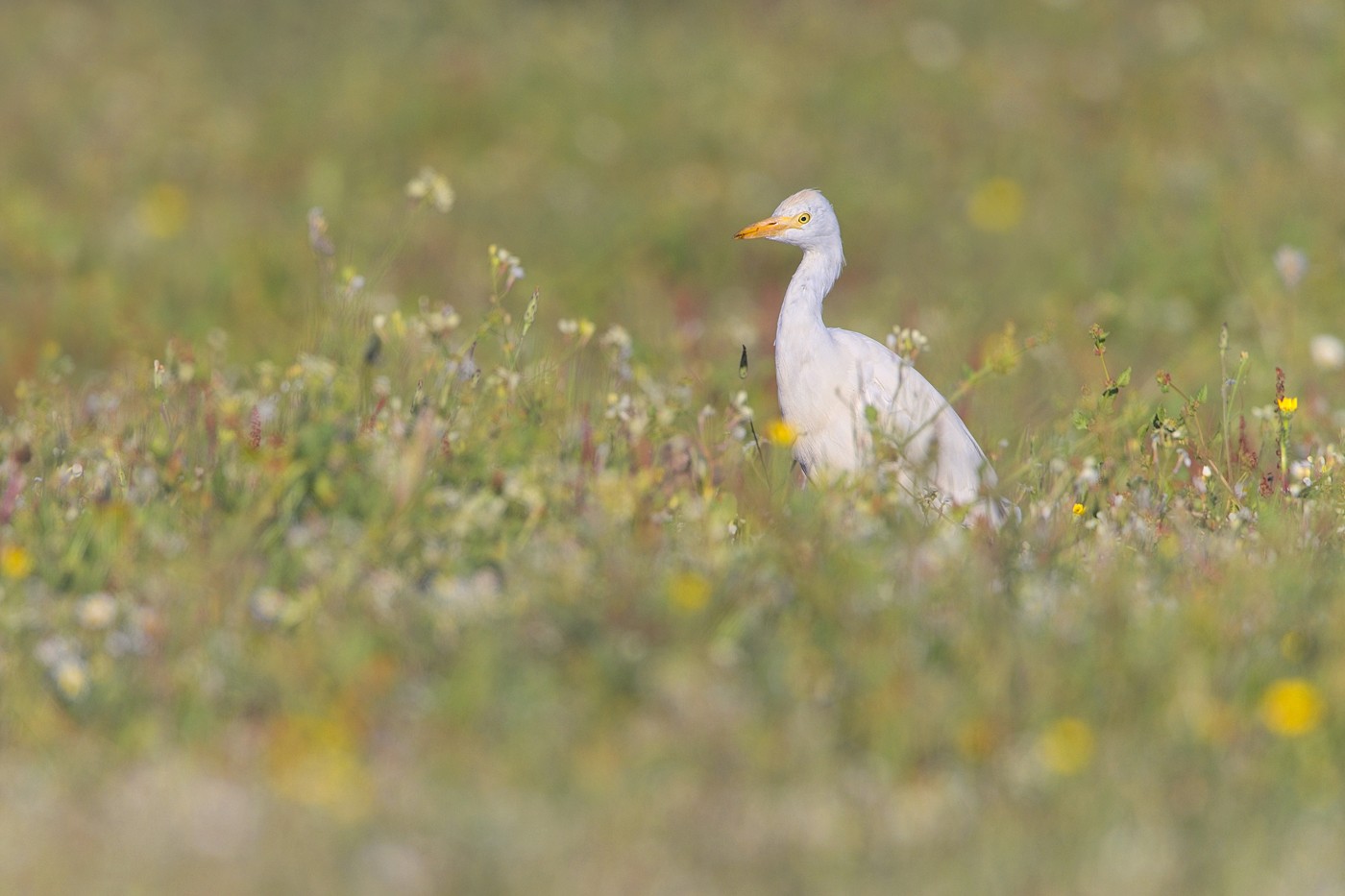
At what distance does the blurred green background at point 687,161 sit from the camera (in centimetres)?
774

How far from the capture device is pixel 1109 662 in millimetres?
2797

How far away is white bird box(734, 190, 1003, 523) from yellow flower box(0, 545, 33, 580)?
202 centimetres

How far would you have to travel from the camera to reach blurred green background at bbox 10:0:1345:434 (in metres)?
7.74

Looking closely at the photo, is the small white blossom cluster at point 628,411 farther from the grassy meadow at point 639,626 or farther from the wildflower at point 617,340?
the wildflower at point 617,340

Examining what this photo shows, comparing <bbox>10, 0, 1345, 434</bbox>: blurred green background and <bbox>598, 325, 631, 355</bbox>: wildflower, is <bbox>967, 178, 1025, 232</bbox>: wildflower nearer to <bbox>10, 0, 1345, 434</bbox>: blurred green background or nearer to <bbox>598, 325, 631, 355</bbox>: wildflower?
<bbox>10, 0, 1345, 434</bbox>: blurred green background

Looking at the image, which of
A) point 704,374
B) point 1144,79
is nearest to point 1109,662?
point 704,374

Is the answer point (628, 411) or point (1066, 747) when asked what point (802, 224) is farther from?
point (1066, 747)

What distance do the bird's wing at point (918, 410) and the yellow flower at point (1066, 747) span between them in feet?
5.26

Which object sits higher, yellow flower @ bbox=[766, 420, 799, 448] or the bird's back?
the bird's back

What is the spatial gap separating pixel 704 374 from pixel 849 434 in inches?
32.6

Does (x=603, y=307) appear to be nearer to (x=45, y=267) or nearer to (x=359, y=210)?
(x=359, y=210)

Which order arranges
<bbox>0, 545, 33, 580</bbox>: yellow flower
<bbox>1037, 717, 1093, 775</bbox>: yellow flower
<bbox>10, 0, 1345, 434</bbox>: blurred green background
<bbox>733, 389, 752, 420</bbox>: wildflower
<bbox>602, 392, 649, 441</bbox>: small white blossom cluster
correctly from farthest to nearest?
<bbox>10, 0, 1345, 434</bbox>: blurred green background, <bbox>733, 389, 752, 420</bbox>: wildflower, <bbox>602, 392, 649, 441</bbox>: small white blossom cluster, <bbox>0, 545, 33, 580</bbox>: yellow flower, <bbox>1037, 717, 1093, 775</bbox>: yellow flower

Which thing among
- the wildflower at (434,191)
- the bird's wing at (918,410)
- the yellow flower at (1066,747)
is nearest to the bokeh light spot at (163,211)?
the wildflower at (434,191)

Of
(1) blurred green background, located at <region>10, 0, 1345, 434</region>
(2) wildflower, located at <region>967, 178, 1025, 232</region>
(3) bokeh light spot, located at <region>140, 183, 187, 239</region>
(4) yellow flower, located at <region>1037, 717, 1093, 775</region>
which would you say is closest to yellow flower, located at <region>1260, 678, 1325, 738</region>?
(4) yellow flower, located at <region>1037, 717, 1093, 775</region>
